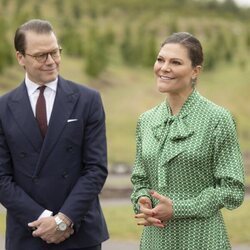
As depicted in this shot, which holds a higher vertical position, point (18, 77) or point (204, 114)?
point (18, 77)

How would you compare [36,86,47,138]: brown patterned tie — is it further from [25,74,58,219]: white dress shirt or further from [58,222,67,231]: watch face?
[58,222,67,231]: watch face

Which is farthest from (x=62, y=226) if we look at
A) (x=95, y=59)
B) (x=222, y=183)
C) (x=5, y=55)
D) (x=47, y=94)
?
(x=95, y=59)

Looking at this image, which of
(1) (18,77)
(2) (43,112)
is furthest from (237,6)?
(2) (43,112)

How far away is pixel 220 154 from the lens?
3.82m

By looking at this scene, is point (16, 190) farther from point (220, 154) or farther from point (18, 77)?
point (18, 77)

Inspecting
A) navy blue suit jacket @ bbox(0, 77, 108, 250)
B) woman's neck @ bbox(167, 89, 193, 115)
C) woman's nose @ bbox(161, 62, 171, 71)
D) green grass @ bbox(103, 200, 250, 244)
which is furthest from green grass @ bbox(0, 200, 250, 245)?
woman's nose @ bbox(161, 62, 171, 71)

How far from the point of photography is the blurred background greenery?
93.2ft

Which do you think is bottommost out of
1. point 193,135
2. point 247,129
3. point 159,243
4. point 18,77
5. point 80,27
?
point 159,243

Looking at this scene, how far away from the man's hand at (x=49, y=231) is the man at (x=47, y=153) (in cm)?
1

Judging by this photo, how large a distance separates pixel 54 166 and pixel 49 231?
364mm

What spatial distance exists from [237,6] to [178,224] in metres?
74.5

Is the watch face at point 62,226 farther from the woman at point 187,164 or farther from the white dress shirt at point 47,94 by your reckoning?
the white dress shirt at point 47,94

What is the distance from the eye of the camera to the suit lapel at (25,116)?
13.9 feet

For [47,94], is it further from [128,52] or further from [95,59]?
[128,52]
